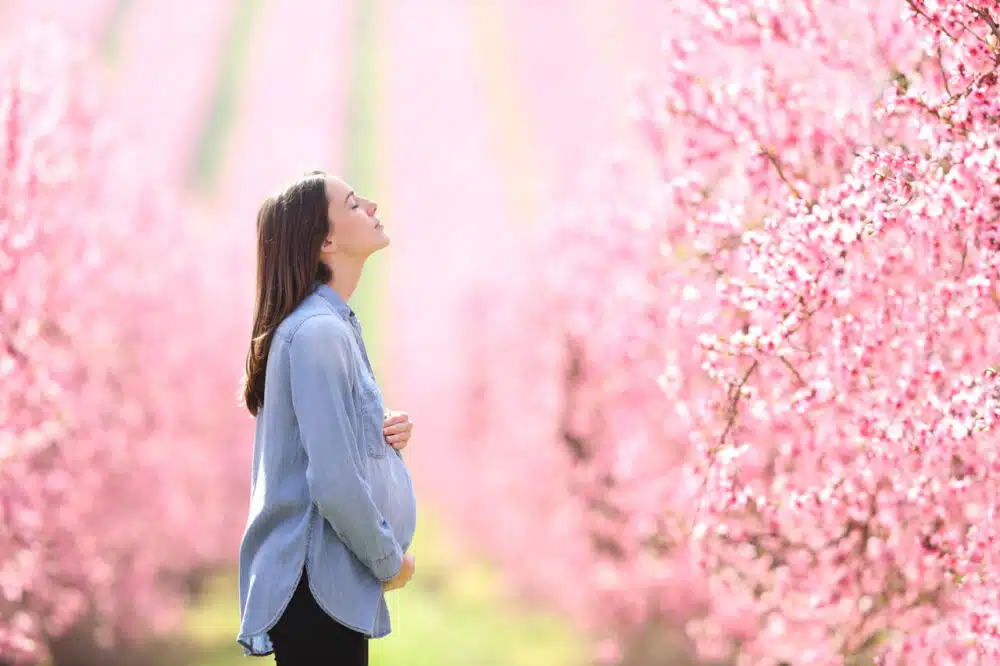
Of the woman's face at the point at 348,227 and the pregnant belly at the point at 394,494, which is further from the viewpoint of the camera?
the woman's face at the point at 348,227

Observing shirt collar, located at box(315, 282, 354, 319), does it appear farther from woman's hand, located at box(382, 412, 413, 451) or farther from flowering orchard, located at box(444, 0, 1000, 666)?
flowering orchard, located at box(444, 0, 1000, 666)

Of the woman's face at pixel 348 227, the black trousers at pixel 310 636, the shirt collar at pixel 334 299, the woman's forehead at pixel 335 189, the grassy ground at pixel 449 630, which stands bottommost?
the grassy ground at pixel 449 630

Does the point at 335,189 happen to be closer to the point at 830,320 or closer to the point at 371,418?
the point at 371,418

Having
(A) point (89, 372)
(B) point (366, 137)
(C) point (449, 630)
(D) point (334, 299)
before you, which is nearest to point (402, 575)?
(D) point (334, 299)

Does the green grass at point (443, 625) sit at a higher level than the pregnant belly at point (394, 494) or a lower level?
lower

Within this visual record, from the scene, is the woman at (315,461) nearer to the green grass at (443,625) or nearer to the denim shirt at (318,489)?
the denim shirt at (318,489)

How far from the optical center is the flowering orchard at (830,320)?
496cm

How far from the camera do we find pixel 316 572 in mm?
3852

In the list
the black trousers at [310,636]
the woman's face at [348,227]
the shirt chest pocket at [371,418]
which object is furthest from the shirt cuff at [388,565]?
the woman's face at [348,227]

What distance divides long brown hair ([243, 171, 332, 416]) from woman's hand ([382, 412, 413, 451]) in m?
0.46

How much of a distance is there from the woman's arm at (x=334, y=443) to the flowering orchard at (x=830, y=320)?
80.3 inches

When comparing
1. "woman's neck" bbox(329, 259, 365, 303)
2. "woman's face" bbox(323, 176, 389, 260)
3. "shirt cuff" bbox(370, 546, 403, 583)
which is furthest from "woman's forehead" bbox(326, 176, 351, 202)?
"shirt cuff" bbox(370, 546, 403, 583)

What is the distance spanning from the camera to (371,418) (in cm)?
403

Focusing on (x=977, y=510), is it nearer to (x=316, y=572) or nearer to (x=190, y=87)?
(x=316, y=572)
